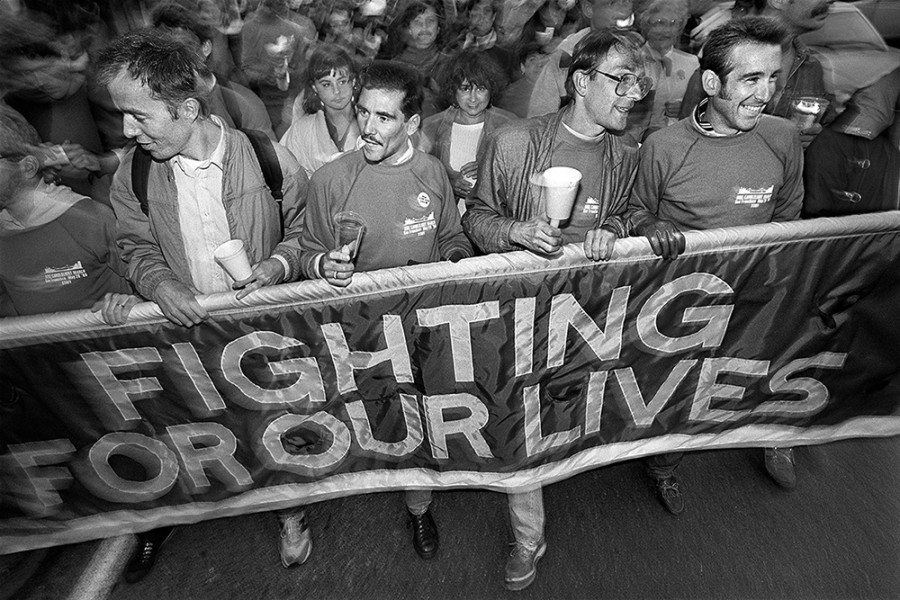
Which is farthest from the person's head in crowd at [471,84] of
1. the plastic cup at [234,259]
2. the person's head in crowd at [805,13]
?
the plastic cup at [234,259]

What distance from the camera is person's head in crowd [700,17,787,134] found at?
2656mm

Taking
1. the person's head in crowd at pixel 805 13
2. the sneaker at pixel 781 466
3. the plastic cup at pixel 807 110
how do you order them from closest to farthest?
the sneaker at pixel 781 466, the plastic cup at pixel 807 110, the person's head in crowd at pixel 805 13

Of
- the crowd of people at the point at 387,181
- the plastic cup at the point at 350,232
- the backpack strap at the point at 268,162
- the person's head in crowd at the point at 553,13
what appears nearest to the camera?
the plastic cup at the point at 350,232

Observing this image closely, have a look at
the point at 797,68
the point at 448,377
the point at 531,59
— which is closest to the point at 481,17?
the point at 531,59

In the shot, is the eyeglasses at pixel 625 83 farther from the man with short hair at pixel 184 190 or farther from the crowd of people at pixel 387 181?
the man with short hair at pixel 184 190

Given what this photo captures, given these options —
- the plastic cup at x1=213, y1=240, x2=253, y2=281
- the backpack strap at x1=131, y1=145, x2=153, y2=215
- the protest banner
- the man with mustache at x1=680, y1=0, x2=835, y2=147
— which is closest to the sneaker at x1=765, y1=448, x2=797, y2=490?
the protest banner

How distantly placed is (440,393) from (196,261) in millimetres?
1237

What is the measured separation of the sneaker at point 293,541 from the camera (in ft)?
9.84

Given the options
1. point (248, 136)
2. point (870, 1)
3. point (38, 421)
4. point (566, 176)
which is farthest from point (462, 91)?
point (870, 1)

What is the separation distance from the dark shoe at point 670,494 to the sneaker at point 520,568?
0.84 m

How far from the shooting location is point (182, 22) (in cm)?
389

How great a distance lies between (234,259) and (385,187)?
78 cm

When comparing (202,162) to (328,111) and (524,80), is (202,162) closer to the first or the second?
(328,111)

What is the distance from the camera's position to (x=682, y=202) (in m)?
2.83
